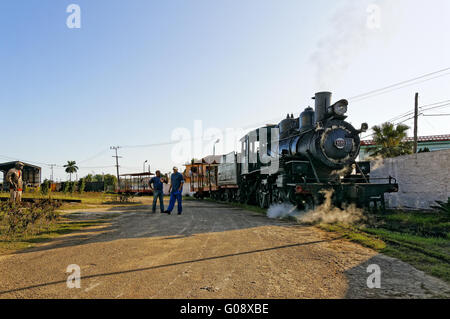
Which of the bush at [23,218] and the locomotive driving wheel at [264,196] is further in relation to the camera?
the locomotive driving wheel at [264,196]

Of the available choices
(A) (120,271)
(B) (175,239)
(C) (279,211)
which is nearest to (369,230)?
(C) (279,211)

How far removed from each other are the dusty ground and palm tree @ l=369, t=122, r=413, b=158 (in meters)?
18.5

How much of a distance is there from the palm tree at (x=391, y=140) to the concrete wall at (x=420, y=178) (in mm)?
8651

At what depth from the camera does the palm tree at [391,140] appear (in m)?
22.7

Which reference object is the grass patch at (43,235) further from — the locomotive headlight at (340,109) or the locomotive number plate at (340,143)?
the locomotive headlight at (340,109)

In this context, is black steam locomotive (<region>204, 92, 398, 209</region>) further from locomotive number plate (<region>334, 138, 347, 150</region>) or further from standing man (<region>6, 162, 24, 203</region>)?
standing man (<region>6, 162, 24, 203</region>)

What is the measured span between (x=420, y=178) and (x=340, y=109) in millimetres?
5772

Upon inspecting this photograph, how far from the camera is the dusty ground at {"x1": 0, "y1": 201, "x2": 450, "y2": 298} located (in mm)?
3338

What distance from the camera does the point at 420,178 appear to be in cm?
1305

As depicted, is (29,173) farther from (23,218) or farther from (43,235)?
(43,235)

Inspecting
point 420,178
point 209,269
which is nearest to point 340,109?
point 420,178

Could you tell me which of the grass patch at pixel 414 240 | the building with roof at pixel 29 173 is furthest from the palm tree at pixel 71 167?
the grass patch at pixel 414 240

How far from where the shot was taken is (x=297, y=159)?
10875 millimetres

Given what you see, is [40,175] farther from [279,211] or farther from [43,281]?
[43,281]
